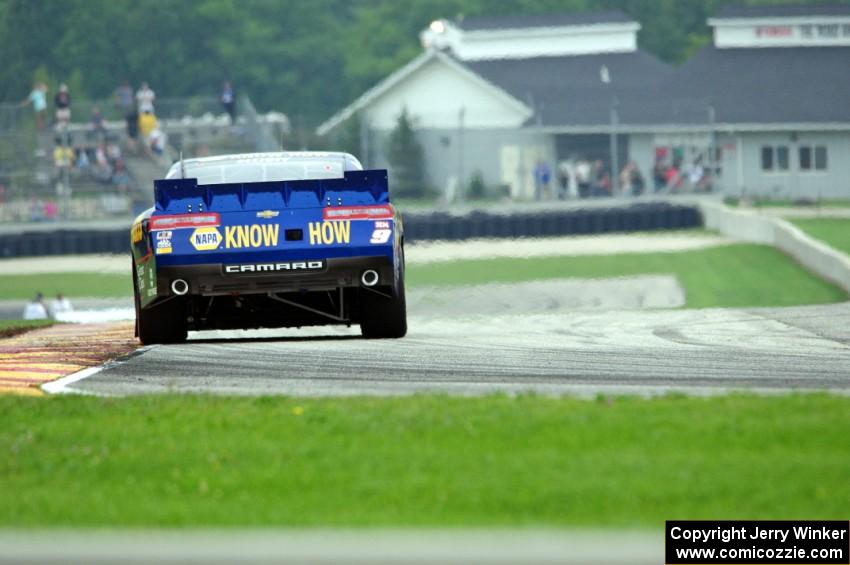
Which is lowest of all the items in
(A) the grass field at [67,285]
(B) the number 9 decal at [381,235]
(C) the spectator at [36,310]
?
(A) the grass field at [67,285]

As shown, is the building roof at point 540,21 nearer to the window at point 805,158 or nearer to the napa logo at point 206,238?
the window at point 805,158

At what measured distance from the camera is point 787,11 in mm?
64375

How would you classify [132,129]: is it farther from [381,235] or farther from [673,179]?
[381,235]

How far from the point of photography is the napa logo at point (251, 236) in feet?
40.2

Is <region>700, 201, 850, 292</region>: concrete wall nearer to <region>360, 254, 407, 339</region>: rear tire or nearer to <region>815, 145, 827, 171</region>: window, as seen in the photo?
<region>360, 254, 407, 339</region>: rear tire

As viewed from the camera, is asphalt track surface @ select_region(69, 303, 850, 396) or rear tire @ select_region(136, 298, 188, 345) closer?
asphalt track surface @ select_region(69, 303, 850, 396)

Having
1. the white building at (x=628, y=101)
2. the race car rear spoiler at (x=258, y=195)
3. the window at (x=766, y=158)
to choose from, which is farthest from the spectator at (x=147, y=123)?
the race car rear spoiler at (x=258, y=195)

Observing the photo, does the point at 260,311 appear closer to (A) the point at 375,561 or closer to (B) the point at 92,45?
(A) the point at 375,561

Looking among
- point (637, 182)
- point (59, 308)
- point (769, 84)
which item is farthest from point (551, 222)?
point (769, 84)

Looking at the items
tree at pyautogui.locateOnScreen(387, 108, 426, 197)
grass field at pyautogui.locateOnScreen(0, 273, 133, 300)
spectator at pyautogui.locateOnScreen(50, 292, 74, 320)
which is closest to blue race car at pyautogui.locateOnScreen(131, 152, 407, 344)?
spectator at pyautogui.locateOnScreen(50, 292, 74, 320)

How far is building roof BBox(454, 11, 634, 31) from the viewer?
226ft

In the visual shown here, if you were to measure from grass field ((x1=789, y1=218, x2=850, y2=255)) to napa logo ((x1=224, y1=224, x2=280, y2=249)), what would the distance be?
19.4m

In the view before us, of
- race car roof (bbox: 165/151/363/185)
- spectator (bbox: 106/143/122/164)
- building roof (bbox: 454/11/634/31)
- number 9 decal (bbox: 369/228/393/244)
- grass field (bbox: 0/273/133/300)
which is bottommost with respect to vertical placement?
grass field (bbox: 0/273/133/300)

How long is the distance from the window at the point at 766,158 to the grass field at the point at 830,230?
15105 millimetres
